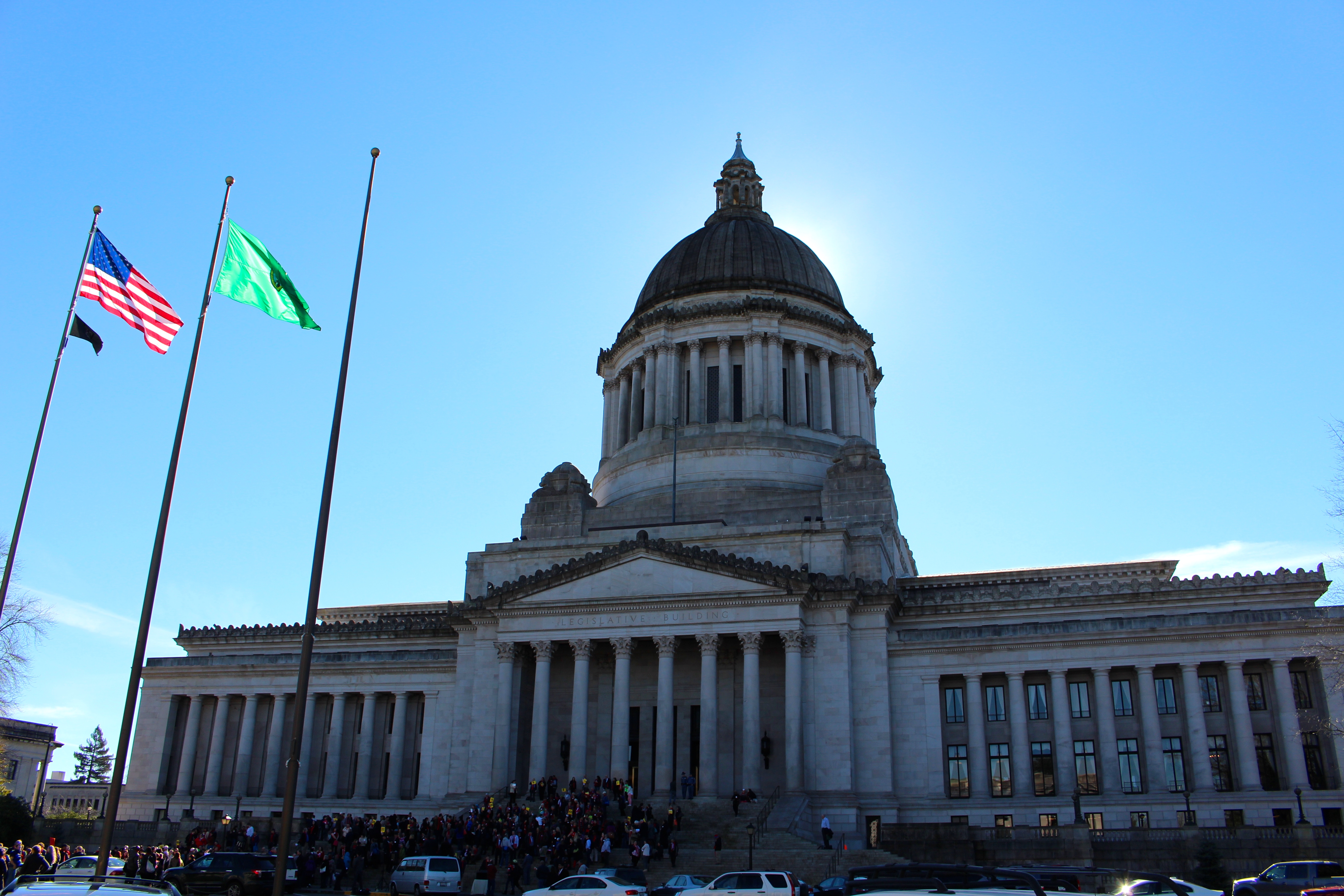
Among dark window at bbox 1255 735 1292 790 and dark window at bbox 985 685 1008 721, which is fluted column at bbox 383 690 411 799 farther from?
dark window at bbox 1255 735 1292 790

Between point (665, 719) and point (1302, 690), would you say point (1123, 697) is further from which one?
point (665, 719)

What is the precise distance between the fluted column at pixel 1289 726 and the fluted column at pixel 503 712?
31089 millimetres

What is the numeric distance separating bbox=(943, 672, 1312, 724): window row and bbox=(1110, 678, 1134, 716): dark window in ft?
0.04

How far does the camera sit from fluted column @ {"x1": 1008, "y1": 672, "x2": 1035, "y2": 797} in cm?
4447

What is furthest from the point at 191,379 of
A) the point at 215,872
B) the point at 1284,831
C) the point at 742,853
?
the point at 1284,831

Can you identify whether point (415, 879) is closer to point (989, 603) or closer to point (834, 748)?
point (834, 748)

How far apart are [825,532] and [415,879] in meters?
24.3

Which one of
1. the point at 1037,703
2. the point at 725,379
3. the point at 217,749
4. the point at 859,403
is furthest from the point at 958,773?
the point at 217,749

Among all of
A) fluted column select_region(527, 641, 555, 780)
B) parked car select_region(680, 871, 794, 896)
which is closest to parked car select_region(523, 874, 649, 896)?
parked car select_region(680, 871, 794, 896)

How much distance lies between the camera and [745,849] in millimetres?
38000

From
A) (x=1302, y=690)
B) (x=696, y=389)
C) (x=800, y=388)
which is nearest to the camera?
(x=1302, y=690)

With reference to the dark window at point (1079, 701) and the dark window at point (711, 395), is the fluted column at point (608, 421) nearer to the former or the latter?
the dark window at point (711, 395)

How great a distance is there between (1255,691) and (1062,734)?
7.75 m

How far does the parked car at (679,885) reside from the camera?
30109mm
